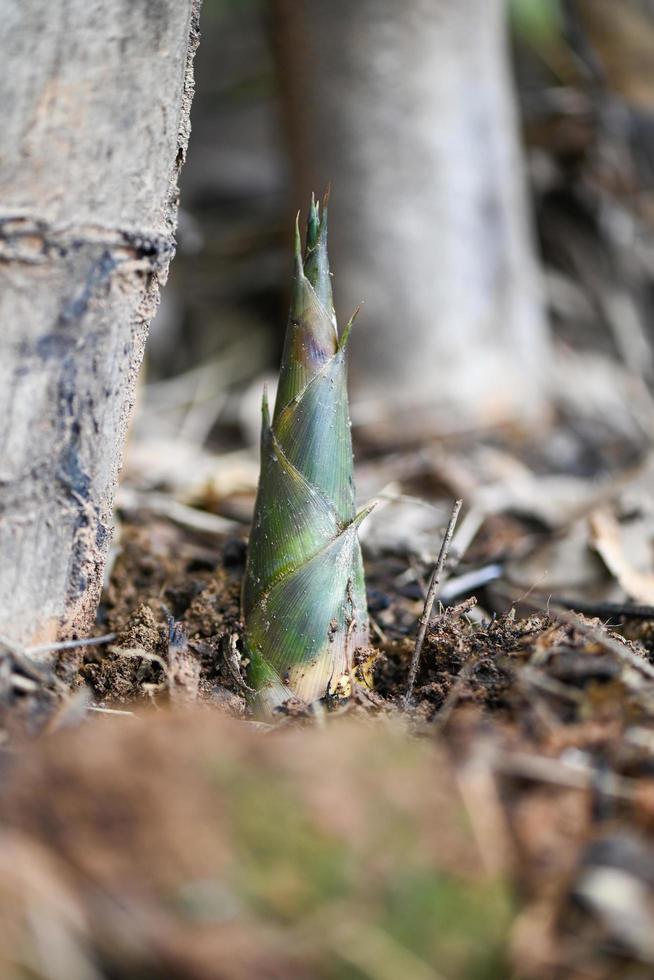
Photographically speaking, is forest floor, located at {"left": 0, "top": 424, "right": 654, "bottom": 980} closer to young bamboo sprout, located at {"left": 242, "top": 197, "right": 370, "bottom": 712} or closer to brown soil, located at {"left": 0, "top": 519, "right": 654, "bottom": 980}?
brown soil, located at {"left": 0, "top": 519, "right": 654, "bottom": 980}

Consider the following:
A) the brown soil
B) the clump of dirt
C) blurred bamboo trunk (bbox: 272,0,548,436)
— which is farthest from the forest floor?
blurred bamboo trunk (bbox: 272,0,548,436)

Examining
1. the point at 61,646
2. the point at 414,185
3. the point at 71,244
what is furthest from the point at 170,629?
the point at 414,185

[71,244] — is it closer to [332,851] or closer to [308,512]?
[308,512]

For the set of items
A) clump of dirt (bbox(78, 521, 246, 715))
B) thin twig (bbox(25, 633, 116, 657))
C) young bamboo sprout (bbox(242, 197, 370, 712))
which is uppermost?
young bamboo sprout (bbox(242, 197, 370, 712))

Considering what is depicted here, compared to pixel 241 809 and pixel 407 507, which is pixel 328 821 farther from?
pixel 407 507

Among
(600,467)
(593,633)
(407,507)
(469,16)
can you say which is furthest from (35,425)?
(469,16)

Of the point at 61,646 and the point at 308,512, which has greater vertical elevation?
the point at 308,512

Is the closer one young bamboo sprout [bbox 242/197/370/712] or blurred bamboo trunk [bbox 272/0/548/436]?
young bamboo sprout [bbox 242/197/370/712]
